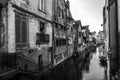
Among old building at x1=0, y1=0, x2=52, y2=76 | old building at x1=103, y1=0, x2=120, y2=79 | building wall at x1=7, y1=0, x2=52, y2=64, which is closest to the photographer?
old building at x1=0, y1=0, x2=52, y2=76

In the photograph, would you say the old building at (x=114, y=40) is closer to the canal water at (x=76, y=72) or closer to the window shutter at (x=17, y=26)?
the canal water at (x=76, y=72)

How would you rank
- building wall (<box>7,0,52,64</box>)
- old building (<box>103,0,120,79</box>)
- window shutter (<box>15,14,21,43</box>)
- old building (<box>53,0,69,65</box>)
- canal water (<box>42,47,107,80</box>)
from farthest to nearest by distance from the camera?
old building (<box>53,0,69,65</box>) → canal water (<box>42,47,107,80</box>) → old building (<box>103,0,120,79</box>) → window shutter (<box>15,14,21,43</box>) → building wall (<box>7,0,52,64</box>)

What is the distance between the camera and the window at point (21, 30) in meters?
7.07

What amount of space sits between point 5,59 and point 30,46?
10.3 ft

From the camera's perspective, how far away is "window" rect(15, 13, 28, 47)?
23.2ft

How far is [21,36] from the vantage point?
296 inches

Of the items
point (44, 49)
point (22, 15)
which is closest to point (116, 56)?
point (44, 49)

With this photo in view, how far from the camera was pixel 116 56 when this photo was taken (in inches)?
346

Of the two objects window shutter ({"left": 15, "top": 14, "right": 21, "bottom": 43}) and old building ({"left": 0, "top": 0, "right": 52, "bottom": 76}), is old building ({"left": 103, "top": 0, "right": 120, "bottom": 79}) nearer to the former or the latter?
old building ({"left": 0, "top": 0, "right": 52, "bottom": 76})

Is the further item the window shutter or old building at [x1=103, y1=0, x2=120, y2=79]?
old building at [x1=103, y1=0, x2=120, y2=79]

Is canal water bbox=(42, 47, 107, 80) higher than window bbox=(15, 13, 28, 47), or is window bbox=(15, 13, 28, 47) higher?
window bbox=(15, 13, 28, 47)

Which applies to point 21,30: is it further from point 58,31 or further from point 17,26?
point 58,31

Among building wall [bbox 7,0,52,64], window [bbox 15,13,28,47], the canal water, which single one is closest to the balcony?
building wall [bbox 7,0,52,64]

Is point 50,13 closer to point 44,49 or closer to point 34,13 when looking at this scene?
point 34,13
